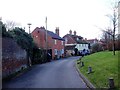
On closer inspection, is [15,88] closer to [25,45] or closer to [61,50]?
[25,45]

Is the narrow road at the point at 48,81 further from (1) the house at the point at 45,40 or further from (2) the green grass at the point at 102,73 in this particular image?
(1) the house at the point at 45,40

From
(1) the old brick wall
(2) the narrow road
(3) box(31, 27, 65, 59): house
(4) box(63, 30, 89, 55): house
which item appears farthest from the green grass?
(4) box(63, 30, 89, 55): house

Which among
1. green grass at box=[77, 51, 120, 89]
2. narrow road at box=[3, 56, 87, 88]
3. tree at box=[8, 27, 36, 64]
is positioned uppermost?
tree at box=[8, 27, 36, 64]

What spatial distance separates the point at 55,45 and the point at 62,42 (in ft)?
27.8

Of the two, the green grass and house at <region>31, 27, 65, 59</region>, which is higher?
house at <region>31, 27, 65, 59</region>

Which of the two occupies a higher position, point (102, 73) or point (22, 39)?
point (22, 39)

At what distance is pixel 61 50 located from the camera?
69.0 metres

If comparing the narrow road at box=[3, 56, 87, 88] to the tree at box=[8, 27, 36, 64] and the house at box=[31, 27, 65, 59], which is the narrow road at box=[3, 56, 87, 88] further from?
the house at box=[31, 27, 65, 59]

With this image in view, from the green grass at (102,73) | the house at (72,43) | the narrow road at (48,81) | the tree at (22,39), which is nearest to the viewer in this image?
the green grass at (102,73)

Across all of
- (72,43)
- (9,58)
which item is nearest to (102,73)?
(9,58)

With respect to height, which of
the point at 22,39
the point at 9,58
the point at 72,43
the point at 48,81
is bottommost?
the point at 48,81

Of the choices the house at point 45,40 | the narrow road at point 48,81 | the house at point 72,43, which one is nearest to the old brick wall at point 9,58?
the narrow road at point 48,81

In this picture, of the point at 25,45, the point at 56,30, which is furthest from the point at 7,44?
the point at 56,30

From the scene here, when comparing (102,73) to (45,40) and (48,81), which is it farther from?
(45,40)
